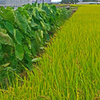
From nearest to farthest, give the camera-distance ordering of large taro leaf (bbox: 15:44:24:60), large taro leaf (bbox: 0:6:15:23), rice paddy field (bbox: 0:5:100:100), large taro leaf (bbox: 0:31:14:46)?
rice paddy field (bbox: 0:5:100:100) < large taro leaf (bbox: 0:31:14:46) < large taro leaf (bbox: 15:44:24:60) < large taro leaf (bbox: 0:6:15:23)

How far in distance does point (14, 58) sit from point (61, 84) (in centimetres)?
98

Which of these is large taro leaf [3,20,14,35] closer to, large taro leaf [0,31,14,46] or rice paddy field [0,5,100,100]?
large taro leaf [0,31,14,46]

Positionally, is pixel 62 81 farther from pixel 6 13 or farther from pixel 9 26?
pixel 6 13

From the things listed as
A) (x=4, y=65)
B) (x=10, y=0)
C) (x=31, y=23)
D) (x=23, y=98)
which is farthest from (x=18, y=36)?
(x=10, y=0)

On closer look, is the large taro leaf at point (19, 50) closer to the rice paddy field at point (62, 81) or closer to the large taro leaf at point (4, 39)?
the large taro leaf at point (4, 39)

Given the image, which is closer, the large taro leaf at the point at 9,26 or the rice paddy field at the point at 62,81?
the rice paddy field at the point at 62,81

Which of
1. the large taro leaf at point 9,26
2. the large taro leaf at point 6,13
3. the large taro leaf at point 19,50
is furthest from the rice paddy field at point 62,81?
the large taro leaf at point 6,13

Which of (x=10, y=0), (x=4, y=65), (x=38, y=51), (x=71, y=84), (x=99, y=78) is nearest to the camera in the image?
(x=71, y=84)

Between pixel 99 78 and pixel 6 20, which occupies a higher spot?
pixel 6 20

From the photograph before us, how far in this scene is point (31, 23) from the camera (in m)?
2.88

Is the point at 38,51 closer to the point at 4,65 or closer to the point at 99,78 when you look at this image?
the point at 4,65

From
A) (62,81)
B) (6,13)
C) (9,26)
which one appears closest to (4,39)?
(9,26)

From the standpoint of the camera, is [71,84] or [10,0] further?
[10,0]

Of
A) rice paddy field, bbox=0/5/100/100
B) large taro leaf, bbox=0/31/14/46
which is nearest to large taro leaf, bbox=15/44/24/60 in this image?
large taro leaf, bbox=0/31/14/46
